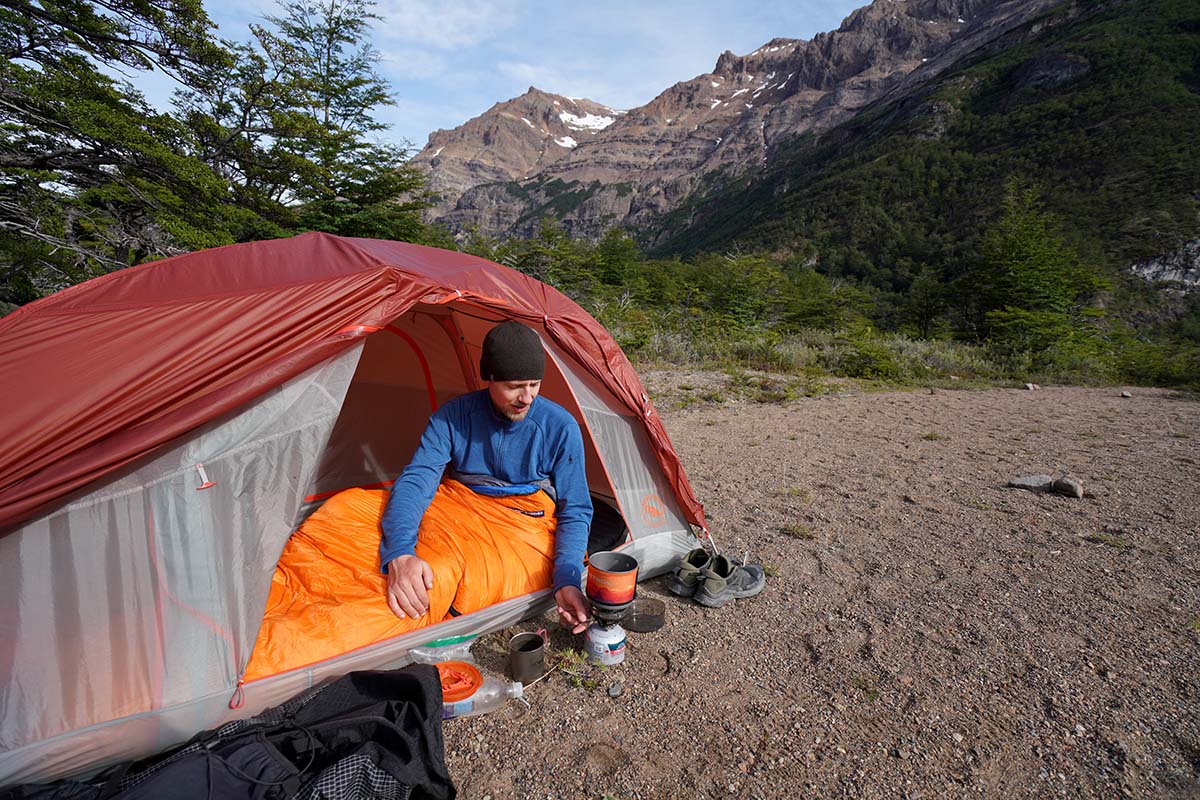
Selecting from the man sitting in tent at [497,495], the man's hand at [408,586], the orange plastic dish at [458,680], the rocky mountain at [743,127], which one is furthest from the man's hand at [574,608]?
the rocky mountain at [743,127]

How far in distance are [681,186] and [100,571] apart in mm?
138911

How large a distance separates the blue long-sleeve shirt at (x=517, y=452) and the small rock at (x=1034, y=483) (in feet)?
14.7

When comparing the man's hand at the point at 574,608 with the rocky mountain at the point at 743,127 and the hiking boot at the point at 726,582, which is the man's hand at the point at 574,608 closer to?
the hiking boot at the point at 726,582

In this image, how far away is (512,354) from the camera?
252 cm

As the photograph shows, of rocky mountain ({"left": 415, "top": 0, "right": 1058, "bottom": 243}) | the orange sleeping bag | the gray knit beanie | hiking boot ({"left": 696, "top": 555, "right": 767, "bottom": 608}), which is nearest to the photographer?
the orange sleeping bag

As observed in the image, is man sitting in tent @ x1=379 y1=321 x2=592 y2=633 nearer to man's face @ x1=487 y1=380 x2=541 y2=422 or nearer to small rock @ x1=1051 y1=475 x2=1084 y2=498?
man's face @ x1=487 y1=380 x2=541 y2=422

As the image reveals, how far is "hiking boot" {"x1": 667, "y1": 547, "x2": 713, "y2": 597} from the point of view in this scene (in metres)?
3.19

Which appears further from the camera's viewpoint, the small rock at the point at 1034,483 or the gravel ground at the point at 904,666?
the small rock at the point at 1034,483

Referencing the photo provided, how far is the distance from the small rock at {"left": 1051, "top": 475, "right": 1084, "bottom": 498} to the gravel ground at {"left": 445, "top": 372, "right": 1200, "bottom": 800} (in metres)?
0.13

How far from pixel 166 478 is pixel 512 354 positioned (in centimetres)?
143

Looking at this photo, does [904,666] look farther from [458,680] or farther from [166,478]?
[166,478]

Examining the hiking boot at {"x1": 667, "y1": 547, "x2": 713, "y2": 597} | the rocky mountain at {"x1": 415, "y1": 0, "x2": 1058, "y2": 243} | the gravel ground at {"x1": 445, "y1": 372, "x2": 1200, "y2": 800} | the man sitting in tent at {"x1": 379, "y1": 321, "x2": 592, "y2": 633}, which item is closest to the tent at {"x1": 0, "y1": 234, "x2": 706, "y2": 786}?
the man sitting in tent at {"x1": 379, "y1": 321, "x2": 592, "y2": 633}

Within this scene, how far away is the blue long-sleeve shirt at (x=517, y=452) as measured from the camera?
2.76m

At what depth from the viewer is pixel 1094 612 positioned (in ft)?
9.59
